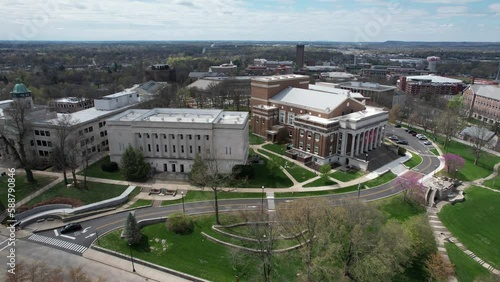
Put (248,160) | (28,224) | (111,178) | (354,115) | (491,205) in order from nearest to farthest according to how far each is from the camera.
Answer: (28,224)
(491,205)
(111,178)
(248,160)
(354,115)

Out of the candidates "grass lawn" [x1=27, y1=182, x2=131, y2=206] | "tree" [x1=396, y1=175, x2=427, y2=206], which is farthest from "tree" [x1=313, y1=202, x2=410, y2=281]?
"grass lawn" [x1=27, y1=182, x2=131, y2=206]

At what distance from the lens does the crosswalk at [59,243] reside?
45000 millimetres

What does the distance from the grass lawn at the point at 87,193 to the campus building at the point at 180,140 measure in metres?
10.5

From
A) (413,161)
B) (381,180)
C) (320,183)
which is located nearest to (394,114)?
(413,161)

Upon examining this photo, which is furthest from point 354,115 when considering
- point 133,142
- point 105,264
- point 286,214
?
point 105,264

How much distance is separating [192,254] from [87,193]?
27.5 metres

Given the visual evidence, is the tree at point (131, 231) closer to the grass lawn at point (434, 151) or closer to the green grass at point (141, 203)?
the green grass at point (141, 203)

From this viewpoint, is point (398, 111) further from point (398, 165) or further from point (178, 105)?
point (178, 105)

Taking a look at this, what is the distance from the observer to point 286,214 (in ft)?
140

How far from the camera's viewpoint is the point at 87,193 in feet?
195

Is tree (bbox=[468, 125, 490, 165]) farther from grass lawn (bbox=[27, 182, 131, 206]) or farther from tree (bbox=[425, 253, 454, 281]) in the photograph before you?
grass lawn (bbox=[27, 182, 131, 206])

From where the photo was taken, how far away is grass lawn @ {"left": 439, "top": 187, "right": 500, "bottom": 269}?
49562mm

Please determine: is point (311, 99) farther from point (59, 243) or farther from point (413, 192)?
point (59, 243)

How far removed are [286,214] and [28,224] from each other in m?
41.5
